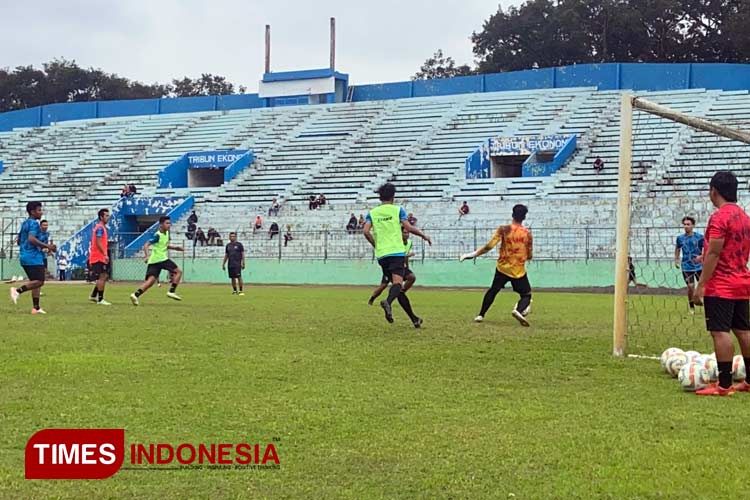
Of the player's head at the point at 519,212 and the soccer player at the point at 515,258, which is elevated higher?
the player's head at the point at 519,212

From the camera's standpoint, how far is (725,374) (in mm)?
7676

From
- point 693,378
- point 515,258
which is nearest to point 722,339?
point 693,378

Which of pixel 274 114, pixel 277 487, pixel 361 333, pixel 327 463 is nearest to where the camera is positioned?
pixel 277 487

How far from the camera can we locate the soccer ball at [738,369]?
8320 millimetres

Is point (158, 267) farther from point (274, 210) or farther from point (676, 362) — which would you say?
point (274, 210)

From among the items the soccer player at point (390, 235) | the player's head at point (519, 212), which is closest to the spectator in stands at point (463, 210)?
the player's head at point (519, 212)

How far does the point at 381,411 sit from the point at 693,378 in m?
2.81

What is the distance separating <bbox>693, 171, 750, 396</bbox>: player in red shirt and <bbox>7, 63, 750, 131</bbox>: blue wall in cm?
3891

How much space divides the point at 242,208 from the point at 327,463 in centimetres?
3709

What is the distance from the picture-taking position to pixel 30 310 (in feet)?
54.3

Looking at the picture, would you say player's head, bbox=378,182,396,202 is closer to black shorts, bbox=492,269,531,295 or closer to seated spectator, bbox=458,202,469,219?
black shorts, bbox=492,269,531,295

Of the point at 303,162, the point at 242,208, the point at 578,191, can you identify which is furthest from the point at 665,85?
the point at 242,208

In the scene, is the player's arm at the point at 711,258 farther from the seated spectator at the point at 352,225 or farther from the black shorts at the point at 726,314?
the seated spectator at the point at 352,225

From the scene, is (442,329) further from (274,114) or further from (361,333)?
(274,114)
